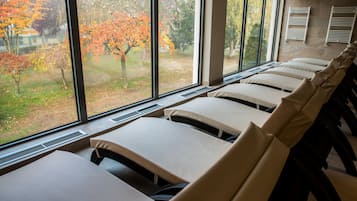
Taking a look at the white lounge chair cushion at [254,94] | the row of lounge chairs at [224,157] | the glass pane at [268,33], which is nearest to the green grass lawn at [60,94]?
the row of lounge chairs at [224,157]

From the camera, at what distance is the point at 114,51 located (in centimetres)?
321

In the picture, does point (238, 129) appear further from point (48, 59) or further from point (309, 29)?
point (309, 29)

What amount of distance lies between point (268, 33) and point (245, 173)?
23.4 ft

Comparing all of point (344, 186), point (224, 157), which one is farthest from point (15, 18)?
point (344, 186)

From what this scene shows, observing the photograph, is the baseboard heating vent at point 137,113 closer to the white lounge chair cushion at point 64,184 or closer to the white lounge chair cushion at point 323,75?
the white lounge chair cushion at point 64,184

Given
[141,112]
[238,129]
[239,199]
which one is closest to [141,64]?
[141,112]

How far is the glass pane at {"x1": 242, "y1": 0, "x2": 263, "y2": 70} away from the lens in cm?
592

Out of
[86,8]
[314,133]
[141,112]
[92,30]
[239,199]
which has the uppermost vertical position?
[86,8]

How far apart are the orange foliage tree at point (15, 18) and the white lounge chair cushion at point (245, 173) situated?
2.31 meters

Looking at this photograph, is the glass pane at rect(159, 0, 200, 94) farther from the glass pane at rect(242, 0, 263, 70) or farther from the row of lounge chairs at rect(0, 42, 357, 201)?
the glass pane at rect(242, 0, 263, 70)

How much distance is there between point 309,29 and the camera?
691 centimetres

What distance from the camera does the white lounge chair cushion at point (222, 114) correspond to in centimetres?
247

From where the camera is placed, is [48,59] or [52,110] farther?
[52,110]

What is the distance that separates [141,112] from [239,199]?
2.73 meters
